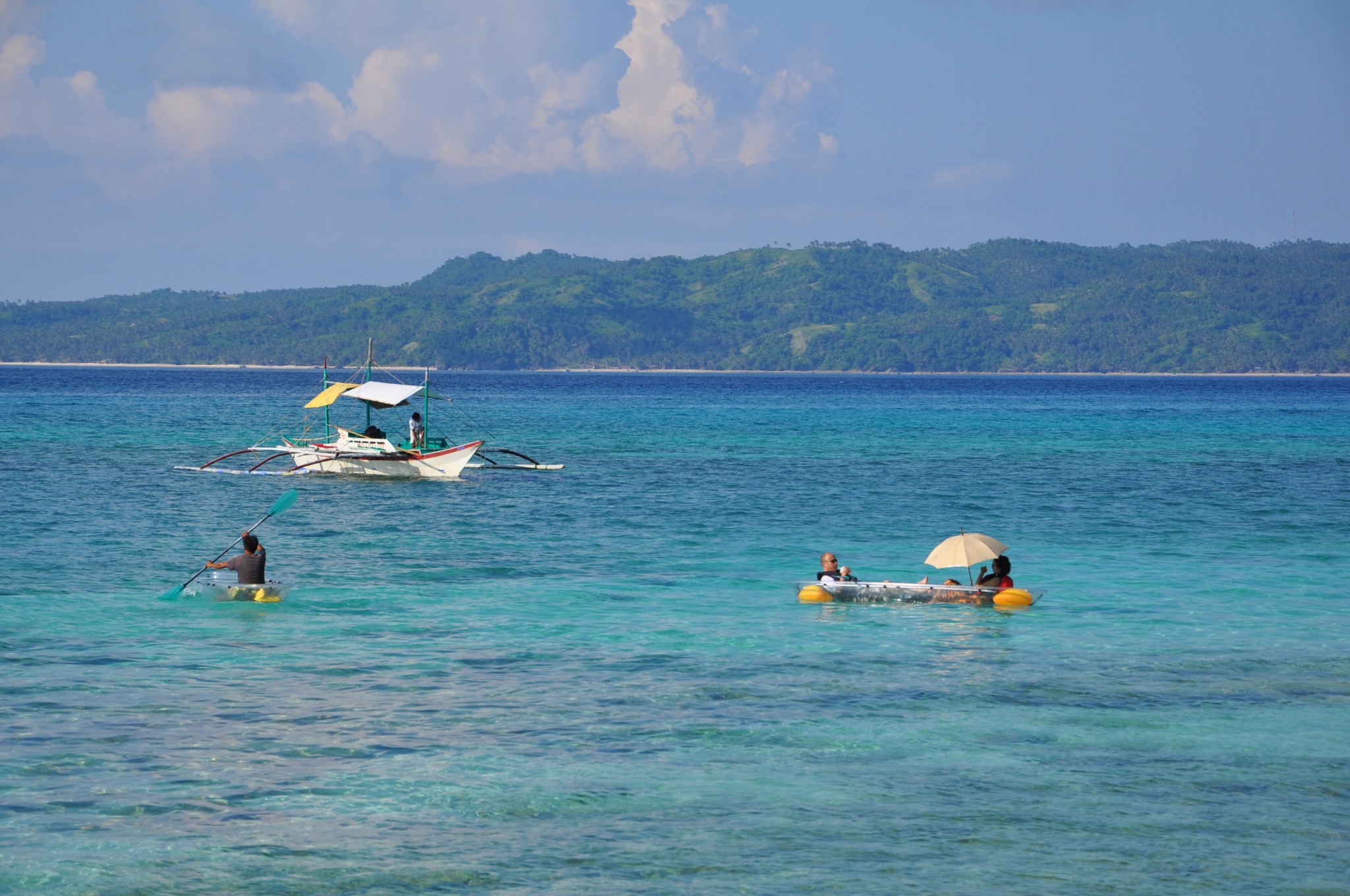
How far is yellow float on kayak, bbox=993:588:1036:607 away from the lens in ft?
92.9

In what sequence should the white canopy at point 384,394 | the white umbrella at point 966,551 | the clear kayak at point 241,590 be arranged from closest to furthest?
the clear kayak at point 241,590, the white umbrella at point 966,551, the white canopy at point 384,394

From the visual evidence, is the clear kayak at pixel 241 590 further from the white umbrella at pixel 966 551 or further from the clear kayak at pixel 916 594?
the white umbrella at pixel 966 551

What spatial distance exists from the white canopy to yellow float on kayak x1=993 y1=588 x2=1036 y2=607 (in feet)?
113

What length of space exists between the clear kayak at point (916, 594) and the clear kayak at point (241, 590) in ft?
37.8

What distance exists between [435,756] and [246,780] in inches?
93.4

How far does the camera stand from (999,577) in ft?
95.0

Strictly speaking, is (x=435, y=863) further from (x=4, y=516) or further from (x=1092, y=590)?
(x=4, y=516)

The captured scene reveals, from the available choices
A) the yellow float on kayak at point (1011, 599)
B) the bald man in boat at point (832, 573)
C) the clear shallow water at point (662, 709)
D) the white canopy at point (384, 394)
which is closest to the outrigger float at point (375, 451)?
the white canopy at point (384, 394)

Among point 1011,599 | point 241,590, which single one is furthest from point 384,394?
point 1011,599

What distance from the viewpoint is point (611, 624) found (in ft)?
87.6

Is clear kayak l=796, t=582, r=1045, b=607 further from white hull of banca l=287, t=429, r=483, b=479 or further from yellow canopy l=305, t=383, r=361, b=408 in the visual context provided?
yellow canopy l=305, t=383, r=361, b=408

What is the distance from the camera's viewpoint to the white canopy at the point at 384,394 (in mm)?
58156

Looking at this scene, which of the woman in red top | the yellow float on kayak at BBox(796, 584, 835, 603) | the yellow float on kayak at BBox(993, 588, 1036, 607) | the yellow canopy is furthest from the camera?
the yellow canopy

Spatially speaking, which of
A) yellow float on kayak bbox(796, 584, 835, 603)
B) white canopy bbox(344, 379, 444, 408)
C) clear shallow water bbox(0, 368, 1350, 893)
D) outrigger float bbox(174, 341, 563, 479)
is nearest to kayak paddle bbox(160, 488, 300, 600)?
clear shallow water bbox(0, 368, 1350, 893)
